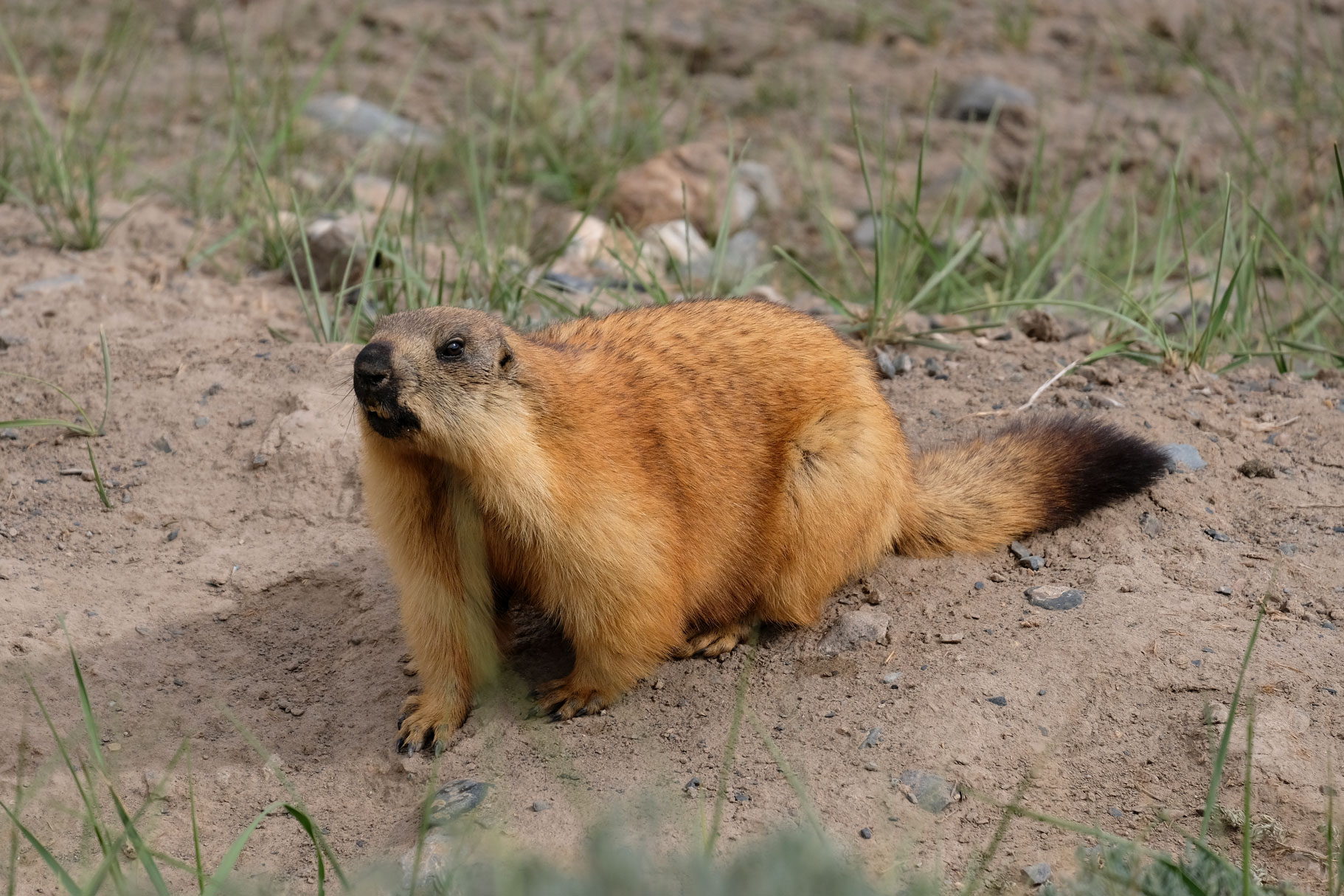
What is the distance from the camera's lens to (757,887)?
8.36ft

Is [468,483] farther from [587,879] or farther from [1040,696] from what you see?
[1040,696]

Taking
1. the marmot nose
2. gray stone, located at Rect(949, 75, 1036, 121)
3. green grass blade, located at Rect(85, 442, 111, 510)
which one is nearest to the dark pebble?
the marmot nose

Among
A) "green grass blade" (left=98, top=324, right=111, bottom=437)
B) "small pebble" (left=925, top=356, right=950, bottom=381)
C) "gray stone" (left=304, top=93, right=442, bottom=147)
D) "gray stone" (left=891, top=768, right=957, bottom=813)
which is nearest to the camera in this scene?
"gray stone" (left=891, top=768, right=957, bottom=813)

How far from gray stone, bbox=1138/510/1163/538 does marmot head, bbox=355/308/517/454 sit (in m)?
2.72

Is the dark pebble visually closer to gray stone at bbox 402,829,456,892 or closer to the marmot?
the marmot

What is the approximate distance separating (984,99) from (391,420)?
7.86 m

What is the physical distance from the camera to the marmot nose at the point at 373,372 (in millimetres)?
3758

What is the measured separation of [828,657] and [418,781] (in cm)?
153

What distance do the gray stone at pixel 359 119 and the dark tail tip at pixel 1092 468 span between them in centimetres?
610

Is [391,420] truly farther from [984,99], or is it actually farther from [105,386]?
[984,99]

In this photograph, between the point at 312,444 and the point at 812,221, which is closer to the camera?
the point at 312,444

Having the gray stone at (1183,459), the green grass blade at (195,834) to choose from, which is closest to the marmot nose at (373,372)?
the green grass blade at (195,834)

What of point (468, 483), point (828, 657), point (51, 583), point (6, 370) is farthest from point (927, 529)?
point (6, 370)

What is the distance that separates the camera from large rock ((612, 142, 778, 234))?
8.93 m
